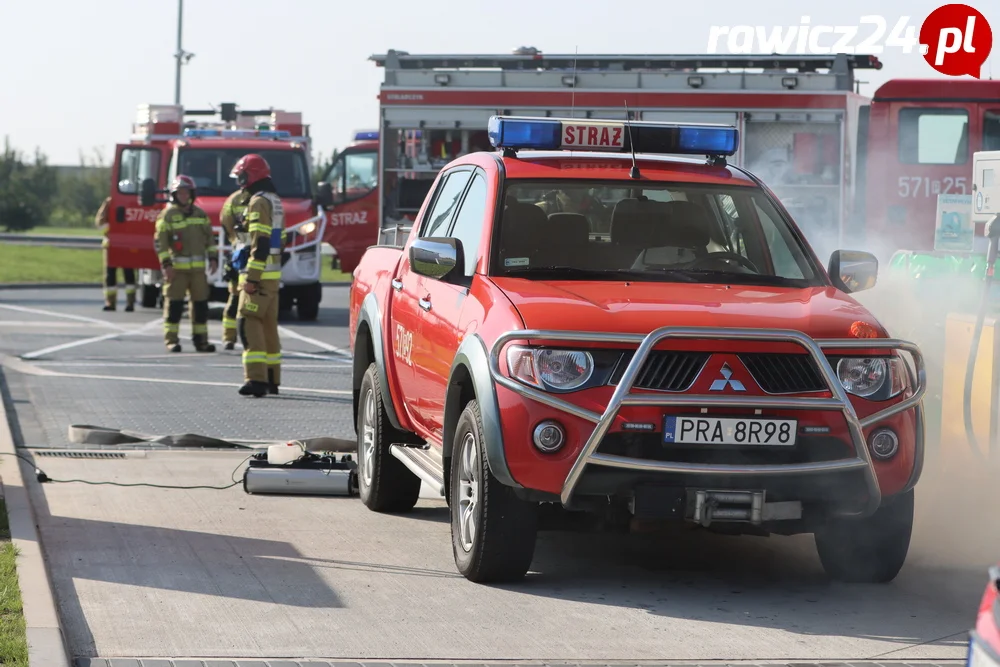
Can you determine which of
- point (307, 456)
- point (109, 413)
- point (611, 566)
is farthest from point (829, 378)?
point (109, 413)

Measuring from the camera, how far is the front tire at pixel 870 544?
6.35m

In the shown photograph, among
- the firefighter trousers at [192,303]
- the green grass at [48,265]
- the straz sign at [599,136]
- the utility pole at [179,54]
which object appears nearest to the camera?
the straz sign at [599,136]

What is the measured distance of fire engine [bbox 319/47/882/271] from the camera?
1856cm

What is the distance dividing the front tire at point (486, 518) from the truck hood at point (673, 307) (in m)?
0.51

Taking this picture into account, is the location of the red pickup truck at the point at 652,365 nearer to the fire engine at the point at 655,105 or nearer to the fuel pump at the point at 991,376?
the fuel pump at the point at 991,376

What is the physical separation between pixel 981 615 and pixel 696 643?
2.34 meters

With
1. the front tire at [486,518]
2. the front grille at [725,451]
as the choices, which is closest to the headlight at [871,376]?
the front grille at [725,451]

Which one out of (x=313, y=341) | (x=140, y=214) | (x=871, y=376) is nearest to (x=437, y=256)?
(x=871, y=376)

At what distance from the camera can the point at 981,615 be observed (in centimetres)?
337

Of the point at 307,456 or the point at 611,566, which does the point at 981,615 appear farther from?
the point at 307,456

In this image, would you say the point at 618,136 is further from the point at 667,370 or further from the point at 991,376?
the point at 991,376

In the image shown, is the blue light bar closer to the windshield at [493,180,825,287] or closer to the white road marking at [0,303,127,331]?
the windshield at [493,180,825,287]

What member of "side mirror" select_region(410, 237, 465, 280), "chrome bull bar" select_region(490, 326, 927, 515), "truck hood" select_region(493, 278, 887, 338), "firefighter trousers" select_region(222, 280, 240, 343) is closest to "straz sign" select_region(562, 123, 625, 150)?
"side mirror" select_region(410, 237, 465, 280)

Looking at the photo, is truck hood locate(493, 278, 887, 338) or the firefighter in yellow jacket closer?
truck hood locate(493, 278, 887, 338)
